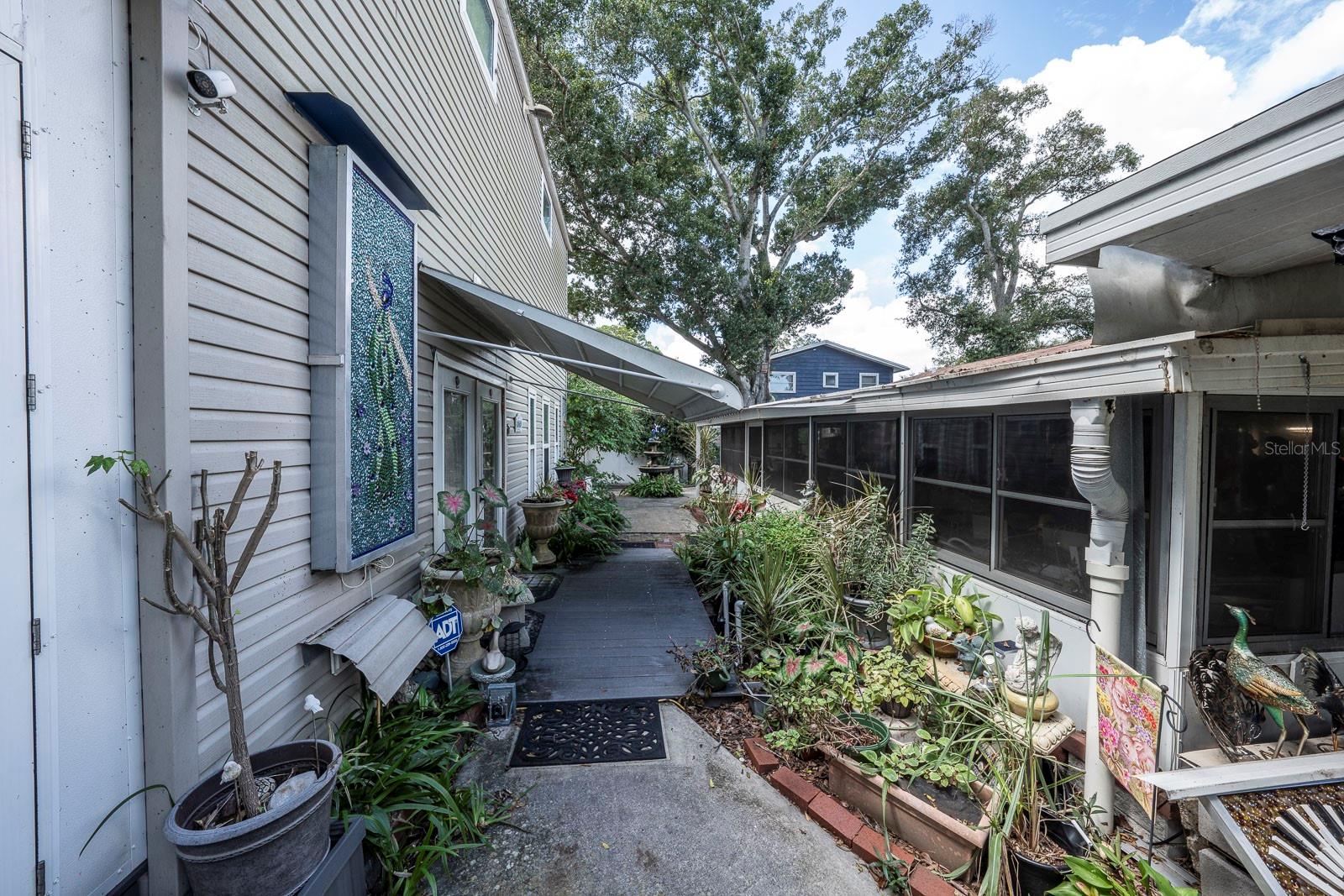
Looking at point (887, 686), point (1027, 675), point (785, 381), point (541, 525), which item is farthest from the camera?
point (785, 381)

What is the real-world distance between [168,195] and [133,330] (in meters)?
0.44

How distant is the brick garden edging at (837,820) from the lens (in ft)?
7.24

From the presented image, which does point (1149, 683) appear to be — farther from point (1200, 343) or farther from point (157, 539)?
point (157, 539)

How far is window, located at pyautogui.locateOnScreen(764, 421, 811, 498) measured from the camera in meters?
8.19

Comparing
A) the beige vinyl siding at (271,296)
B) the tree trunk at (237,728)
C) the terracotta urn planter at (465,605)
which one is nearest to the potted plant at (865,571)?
the terracotta urn planter at (465,605)

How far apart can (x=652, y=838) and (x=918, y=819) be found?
124 cm

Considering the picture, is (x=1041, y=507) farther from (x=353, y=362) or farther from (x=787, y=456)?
(x=787, y=456)

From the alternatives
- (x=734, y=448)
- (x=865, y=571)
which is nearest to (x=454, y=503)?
(x=865, y=571)

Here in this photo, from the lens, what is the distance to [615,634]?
4555 mm

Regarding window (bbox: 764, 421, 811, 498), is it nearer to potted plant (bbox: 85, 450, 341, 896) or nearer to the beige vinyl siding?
the beige vinyl siding

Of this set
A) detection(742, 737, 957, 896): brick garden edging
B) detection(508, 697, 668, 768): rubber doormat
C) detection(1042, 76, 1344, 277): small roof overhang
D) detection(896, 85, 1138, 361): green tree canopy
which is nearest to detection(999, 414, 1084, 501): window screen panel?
detection(1042, 76, 1344, 277): small roof overhang

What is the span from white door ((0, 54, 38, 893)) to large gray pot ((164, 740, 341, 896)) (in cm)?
Result: 30

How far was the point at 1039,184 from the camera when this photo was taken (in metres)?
17.2

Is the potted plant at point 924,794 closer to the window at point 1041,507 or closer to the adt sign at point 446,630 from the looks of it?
the window at point 1041,507
